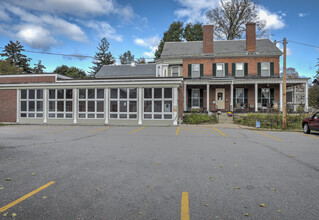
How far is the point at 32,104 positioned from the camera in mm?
20062

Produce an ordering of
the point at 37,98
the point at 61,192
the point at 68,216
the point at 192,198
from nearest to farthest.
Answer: the point at 68,216, the point at 192,198, the point at 61,192, the point at 37,98

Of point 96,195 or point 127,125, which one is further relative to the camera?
point 127,125

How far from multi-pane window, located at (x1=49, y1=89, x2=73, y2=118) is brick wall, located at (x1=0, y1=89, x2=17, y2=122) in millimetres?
3804

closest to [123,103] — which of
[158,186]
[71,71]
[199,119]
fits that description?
[199,119]

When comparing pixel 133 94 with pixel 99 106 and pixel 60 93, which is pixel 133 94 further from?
pixel 60 93

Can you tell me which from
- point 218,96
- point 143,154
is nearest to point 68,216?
Answer: point 143,154

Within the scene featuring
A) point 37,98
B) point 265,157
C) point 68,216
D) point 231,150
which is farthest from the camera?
point 37,98

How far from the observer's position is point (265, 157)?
680 centimetres

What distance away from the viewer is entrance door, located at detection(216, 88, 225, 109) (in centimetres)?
2566

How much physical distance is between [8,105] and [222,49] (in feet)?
80.7

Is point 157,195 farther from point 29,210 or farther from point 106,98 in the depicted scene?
point 106,98

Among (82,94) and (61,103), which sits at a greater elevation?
(82,94)

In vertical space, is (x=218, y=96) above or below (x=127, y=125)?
above

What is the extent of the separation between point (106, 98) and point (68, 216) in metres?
16.4
